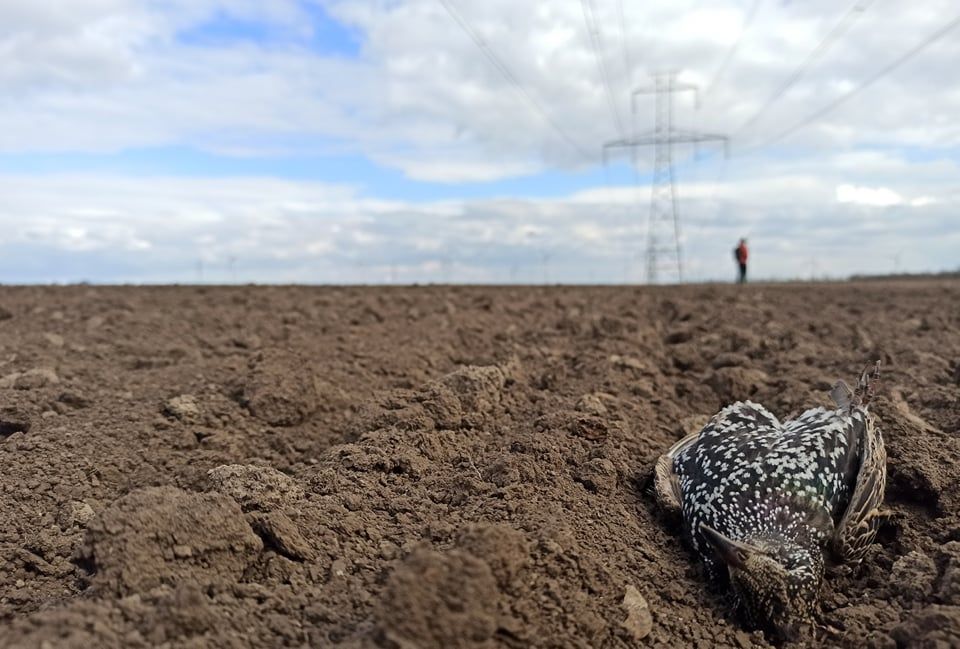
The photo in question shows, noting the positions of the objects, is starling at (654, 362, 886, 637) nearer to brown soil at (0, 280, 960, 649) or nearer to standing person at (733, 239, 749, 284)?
brown soil at (0, 280, 960, 649)

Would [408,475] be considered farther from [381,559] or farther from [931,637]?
[931,637]

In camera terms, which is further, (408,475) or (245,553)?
(408,475)

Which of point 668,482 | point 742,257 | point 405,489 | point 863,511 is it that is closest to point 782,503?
point 863,511

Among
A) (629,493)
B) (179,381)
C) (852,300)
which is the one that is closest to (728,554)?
(629,493)

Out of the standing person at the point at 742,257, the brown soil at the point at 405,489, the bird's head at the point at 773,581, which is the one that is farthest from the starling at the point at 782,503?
the standing person at the point at 742,257

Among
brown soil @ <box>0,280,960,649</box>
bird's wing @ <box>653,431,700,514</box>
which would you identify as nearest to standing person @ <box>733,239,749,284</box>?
brown soil @ <box>0,280,960,649</box>

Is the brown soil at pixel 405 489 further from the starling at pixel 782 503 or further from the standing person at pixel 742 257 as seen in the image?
the standing person at pixel 742 257

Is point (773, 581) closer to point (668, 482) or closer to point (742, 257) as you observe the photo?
point (668, 482)
